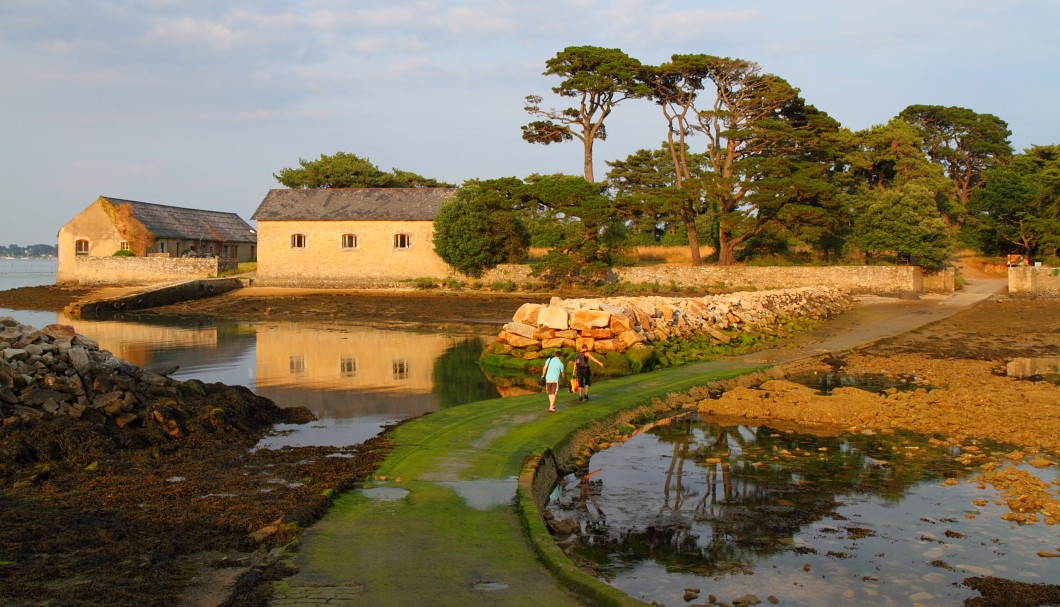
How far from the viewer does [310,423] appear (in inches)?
568

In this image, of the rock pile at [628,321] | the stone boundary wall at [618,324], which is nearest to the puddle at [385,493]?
the stone boundary wall at [618,324]

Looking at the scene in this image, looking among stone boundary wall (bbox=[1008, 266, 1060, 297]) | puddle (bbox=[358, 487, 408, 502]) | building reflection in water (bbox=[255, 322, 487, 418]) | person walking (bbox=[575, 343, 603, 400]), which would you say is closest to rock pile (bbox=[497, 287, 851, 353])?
building reflection in water (bbox=[255, 322, 487, 418])

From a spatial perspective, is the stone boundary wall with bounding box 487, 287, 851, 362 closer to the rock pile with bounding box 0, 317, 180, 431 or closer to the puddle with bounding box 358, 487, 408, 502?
the rock pile with bounding box 0, 317, 180, 431

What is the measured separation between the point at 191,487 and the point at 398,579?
394 cm

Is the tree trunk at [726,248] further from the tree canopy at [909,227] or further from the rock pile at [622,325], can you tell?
the rock pile at [622,325]

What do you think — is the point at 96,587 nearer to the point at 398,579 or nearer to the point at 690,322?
the point at 398,579

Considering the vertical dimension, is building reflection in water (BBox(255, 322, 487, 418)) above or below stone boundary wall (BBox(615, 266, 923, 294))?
below

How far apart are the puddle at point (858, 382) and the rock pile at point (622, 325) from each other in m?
4.21

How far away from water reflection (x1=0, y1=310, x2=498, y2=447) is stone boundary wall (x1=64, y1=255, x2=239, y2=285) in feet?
49.3

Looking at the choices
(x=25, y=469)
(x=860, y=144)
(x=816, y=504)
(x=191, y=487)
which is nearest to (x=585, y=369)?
(x=816, y=504)

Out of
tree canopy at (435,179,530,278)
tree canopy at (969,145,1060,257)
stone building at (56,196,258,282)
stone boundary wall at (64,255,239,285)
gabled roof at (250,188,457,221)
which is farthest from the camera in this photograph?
stone building at (56,196,258,282)

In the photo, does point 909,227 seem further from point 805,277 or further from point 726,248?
point 726,248

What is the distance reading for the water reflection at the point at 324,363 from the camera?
619 inches

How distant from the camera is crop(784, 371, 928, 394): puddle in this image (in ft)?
58.4
